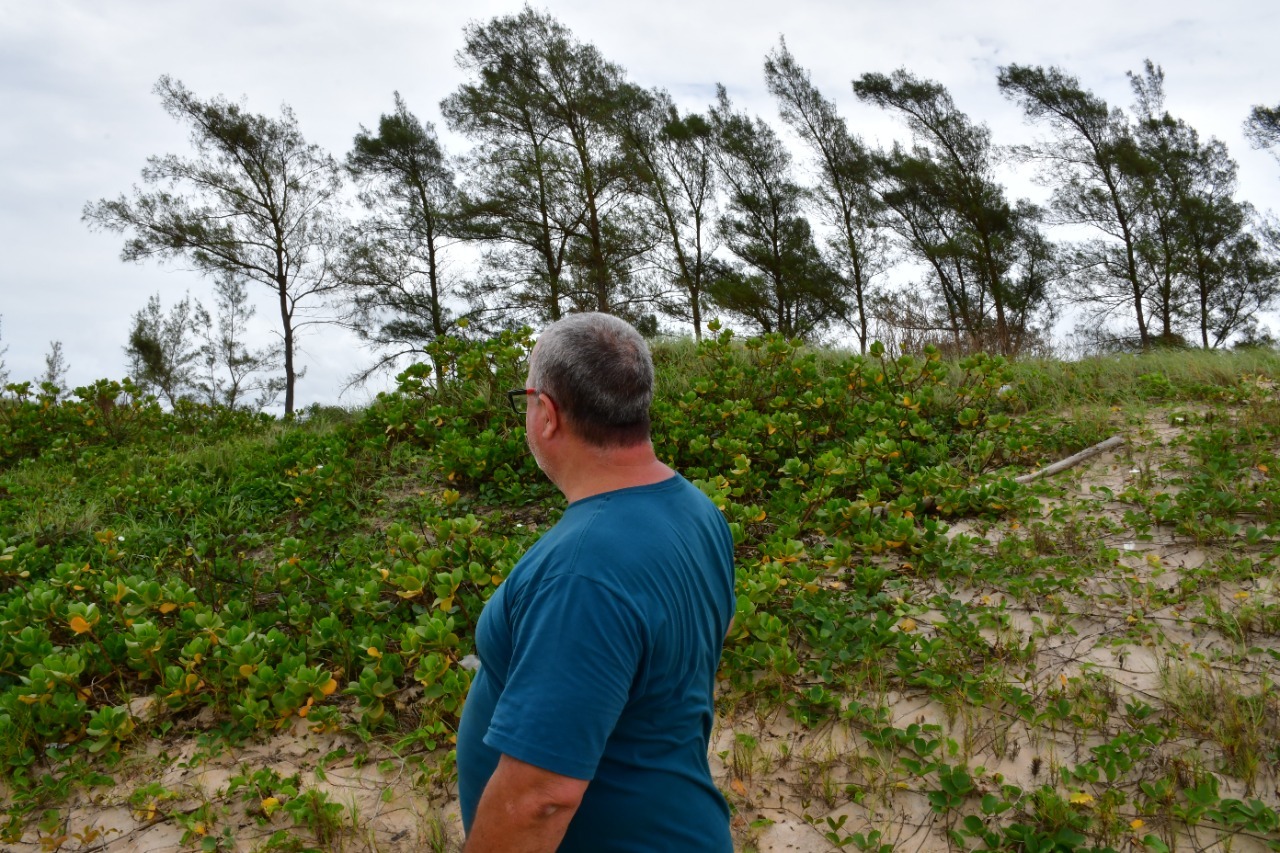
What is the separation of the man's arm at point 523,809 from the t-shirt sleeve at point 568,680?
0.11ft

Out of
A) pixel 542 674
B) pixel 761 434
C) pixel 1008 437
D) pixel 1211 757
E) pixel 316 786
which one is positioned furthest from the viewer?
pixel 761 434

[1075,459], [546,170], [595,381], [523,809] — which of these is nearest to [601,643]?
[523,809]

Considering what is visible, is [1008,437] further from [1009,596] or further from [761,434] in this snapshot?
[1009,596]

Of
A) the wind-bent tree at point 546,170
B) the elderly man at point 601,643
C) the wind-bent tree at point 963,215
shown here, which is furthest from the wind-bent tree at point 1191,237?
the elderly man at point 601,643

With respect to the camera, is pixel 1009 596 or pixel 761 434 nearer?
pixel 1009 596

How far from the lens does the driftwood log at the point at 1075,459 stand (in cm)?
568

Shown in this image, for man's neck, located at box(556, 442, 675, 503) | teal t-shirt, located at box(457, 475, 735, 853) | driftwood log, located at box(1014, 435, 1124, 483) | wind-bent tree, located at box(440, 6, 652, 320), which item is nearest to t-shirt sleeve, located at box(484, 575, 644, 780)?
teal t-shirt, located at box(457, 475, 735, 853)

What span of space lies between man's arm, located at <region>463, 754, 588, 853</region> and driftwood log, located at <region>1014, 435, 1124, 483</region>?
16.1 feet

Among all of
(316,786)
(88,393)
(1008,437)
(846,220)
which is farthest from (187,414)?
(846,220)

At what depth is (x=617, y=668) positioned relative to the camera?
1.47m

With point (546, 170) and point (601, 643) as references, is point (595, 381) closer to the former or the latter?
point (601, 643)

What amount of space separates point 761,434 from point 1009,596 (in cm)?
263

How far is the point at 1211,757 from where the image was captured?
2.99 m

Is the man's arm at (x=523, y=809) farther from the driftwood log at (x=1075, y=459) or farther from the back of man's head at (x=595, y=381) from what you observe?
the driftwood log at (x=1075, y=459)
